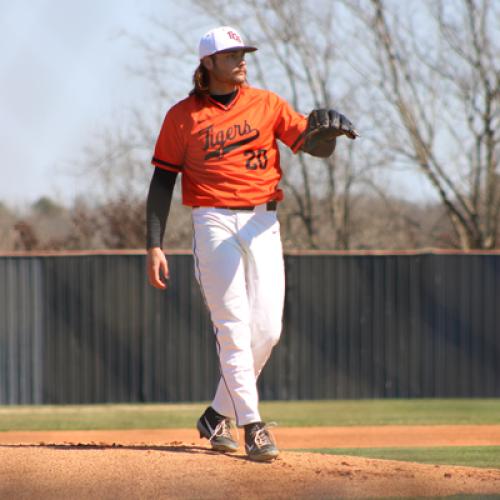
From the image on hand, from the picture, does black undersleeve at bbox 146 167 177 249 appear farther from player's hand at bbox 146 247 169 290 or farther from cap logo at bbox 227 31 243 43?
cap logo at bbox 227 31 243 43

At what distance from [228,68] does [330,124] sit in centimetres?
57

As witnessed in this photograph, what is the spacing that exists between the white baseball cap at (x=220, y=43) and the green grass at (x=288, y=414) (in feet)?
18.4

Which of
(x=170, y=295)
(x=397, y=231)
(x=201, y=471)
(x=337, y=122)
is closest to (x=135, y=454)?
(x=201, y=471)

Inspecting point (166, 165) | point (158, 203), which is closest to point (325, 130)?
point (166, 165)

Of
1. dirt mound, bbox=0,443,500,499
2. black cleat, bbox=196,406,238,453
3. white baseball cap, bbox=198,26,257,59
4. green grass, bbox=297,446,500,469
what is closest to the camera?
dirt mound, bbox=0,443,500,499

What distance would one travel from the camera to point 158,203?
18.7ft

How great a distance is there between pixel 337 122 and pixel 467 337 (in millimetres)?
9836

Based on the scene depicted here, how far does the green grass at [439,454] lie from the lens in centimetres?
692

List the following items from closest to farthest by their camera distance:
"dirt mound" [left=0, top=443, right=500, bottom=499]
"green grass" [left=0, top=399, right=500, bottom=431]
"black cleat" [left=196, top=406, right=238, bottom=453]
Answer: "dirt mound" [left=0, top=443, right=500, bottom=499]
"black cleat" [left=196, top=406, right=238, bottom=453]
"green grass" [left=0, top=399, right=500, bottom=431]

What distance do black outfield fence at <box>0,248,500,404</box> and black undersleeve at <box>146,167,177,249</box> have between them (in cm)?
873

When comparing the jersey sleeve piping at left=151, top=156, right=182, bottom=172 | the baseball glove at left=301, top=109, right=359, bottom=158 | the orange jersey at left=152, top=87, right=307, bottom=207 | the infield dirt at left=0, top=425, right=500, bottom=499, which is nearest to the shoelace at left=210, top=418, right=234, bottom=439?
the infield dirt at left=0, top=425, right=500, bottom=499

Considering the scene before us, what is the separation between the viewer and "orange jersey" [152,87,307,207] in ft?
18.1

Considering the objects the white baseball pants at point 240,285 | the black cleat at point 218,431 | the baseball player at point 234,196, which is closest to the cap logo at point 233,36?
the baseball player at point 234,196

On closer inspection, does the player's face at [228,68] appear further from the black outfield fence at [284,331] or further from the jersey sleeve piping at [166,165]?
the black outfield fence at [284,331]
